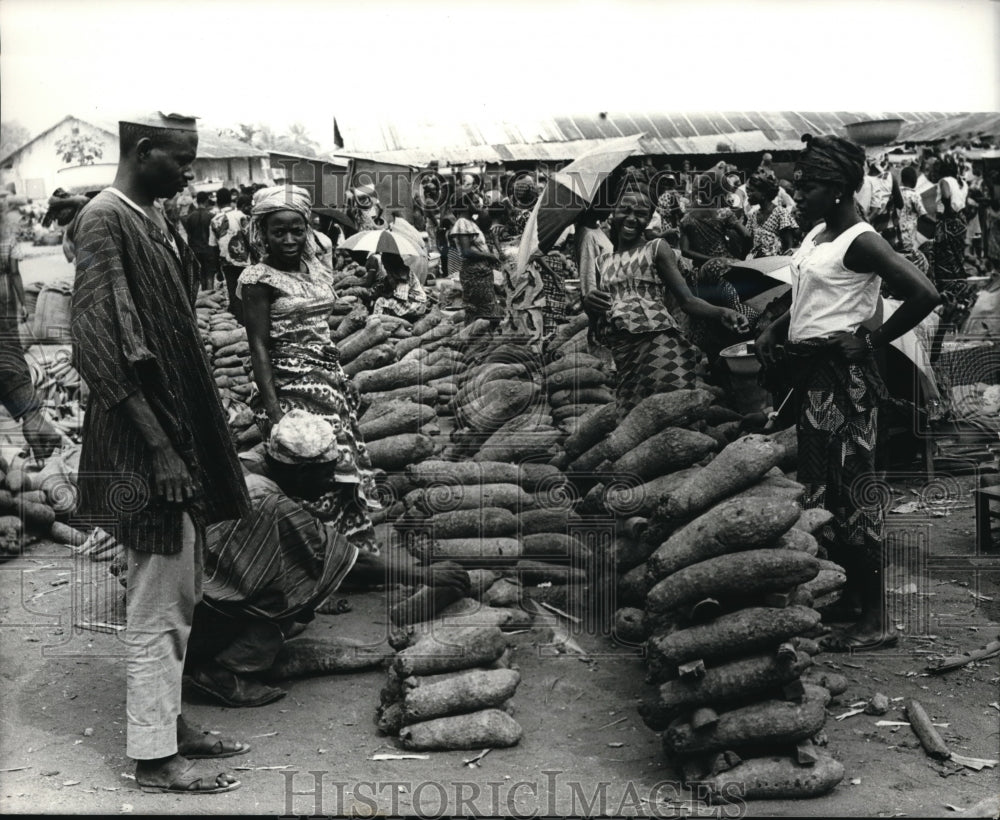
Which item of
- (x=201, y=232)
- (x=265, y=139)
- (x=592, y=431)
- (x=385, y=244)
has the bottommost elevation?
(x=592, y=431)

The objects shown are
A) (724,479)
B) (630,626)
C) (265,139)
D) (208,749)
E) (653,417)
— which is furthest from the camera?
(265,139)

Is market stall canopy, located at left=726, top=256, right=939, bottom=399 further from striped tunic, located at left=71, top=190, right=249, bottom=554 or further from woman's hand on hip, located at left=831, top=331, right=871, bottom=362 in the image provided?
striped tunic, located at left=71, top=190, right=249, bottom=554

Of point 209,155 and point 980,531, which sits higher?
point 209,155

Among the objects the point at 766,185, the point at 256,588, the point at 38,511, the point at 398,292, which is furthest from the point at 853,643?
the point at 398,292

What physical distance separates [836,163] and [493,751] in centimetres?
264

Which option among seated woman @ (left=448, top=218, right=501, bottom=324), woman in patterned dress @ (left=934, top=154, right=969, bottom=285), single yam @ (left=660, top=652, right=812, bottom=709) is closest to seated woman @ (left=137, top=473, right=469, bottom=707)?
single yam @ (left=660, top=652, right=812, bottom=709)

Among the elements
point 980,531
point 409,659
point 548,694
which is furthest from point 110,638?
point 980,531

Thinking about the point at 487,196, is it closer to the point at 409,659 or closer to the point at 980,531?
the point at 980,531

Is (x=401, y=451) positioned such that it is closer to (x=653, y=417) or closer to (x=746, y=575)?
(x=653, y=417)

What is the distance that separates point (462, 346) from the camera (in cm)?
919

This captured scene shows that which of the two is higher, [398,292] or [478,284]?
[478,284]

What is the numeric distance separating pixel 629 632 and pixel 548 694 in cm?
53

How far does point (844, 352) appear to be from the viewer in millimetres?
4109

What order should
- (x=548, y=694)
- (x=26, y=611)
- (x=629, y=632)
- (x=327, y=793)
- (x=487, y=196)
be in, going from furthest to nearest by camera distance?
(x=487, y=196), (x=26, y=611), (x=629, y=632), (x=548, y=694), (x=327, y=793)
